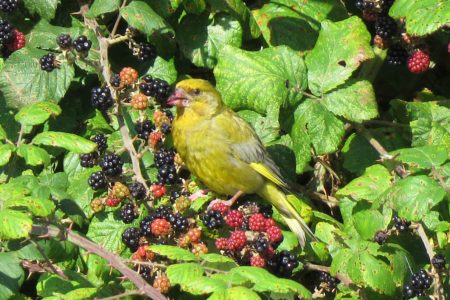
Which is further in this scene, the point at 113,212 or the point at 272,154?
the point at 272,154

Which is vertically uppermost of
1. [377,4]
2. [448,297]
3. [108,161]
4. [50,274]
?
[377,4]

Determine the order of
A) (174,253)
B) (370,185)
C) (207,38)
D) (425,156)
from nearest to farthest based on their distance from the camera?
(174,253), (425,156), (370,185), (207,38)

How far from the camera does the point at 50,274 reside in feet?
15.4

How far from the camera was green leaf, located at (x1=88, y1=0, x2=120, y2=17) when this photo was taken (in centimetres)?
547

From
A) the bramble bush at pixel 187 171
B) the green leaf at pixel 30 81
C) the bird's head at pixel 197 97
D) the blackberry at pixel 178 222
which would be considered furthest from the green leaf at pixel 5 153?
the bird's head at pixel 197 97

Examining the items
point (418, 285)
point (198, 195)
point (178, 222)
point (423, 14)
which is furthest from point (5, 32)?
point (418, 285)

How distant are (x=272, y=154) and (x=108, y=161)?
1.22m

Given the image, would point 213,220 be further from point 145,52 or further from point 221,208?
point 145,52

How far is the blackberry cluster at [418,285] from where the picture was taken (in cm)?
461

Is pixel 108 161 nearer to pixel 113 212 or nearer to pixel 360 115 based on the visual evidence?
pixel 113 212

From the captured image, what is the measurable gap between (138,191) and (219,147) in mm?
871

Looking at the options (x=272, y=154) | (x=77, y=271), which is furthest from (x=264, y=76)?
(x=77, y=271)

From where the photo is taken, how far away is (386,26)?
221 inches

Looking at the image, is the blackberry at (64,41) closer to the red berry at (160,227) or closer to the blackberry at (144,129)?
the blackberry at (144,129)
